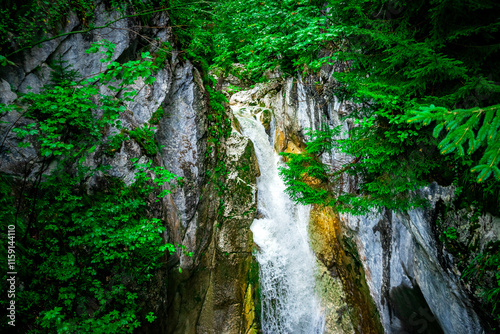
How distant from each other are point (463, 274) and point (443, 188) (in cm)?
135

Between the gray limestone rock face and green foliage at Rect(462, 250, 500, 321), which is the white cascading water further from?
green foliage at Rect(462, 250, 500, 321)

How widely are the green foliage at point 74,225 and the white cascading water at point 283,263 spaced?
11.9 feet

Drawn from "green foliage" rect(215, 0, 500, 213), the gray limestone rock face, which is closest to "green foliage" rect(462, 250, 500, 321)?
"green foliage" rect(215, 0, 500, 213)

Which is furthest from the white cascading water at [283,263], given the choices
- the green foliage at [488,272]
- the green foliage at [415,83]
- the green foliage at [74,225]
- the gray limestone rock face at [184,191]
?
the green foliage at [488,272]

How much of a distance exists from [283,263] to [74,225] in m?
5.78

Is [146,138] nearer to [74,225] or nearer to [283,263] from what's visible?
[74,225]

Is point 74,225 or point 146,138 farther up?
point 146,138

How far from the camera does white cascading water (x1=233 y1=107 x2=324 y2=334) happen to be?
7.00 meters

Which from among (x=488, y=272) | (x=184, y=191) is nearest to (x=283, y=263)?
(x=184, y=191)

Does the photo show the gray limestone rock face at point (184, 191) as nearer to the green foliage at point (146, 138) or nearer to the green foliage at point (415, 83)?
the green foliage at point (146, 138)

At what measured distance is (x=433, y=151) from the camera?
3598mm

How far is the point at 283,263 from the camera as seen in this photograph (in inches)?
293

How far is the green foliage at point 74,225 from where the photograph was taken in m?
3.51

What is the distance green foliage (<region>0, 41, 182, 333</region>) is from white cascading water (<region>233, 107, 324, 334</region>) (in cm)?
363
